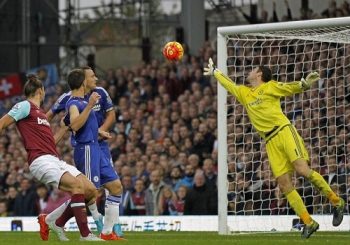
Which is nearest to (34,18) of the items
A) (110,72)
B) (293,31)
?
(110,72)

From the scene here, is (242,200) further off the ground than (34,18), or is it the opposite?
(34,18)

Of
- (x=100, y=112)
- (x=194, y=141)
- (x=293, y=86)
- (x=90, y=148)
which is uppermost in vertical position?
(x=293, y=86)

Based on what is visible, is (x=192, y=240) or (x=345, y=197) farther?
(x=345, y=197)

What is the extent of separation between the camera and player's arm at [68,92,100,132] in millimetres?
14320

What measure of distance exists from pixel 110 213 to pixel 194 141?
8.80 m

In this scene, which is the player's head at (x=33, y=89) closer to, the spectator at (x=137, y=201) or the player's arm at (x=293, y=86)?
the player's arm at (x=293, y=86)

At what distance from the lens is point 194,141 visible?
2412 cm

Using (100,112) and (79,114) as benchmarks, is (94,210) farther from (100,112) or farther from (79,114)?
(79,114)

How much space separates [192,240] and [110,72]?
16.0 meters

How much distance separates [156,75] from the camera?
92.5 ft

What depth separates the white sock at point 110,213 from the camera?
15.2m

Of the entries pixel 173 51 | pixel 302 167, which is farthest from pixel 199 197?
pixel 302 167

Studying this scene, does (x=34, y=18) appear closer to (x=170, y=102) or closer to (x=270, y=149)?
(x=170, y=102)

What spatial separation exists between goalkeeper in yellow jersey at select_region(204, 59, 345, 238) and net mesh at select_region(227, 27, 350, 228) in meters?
3.58
